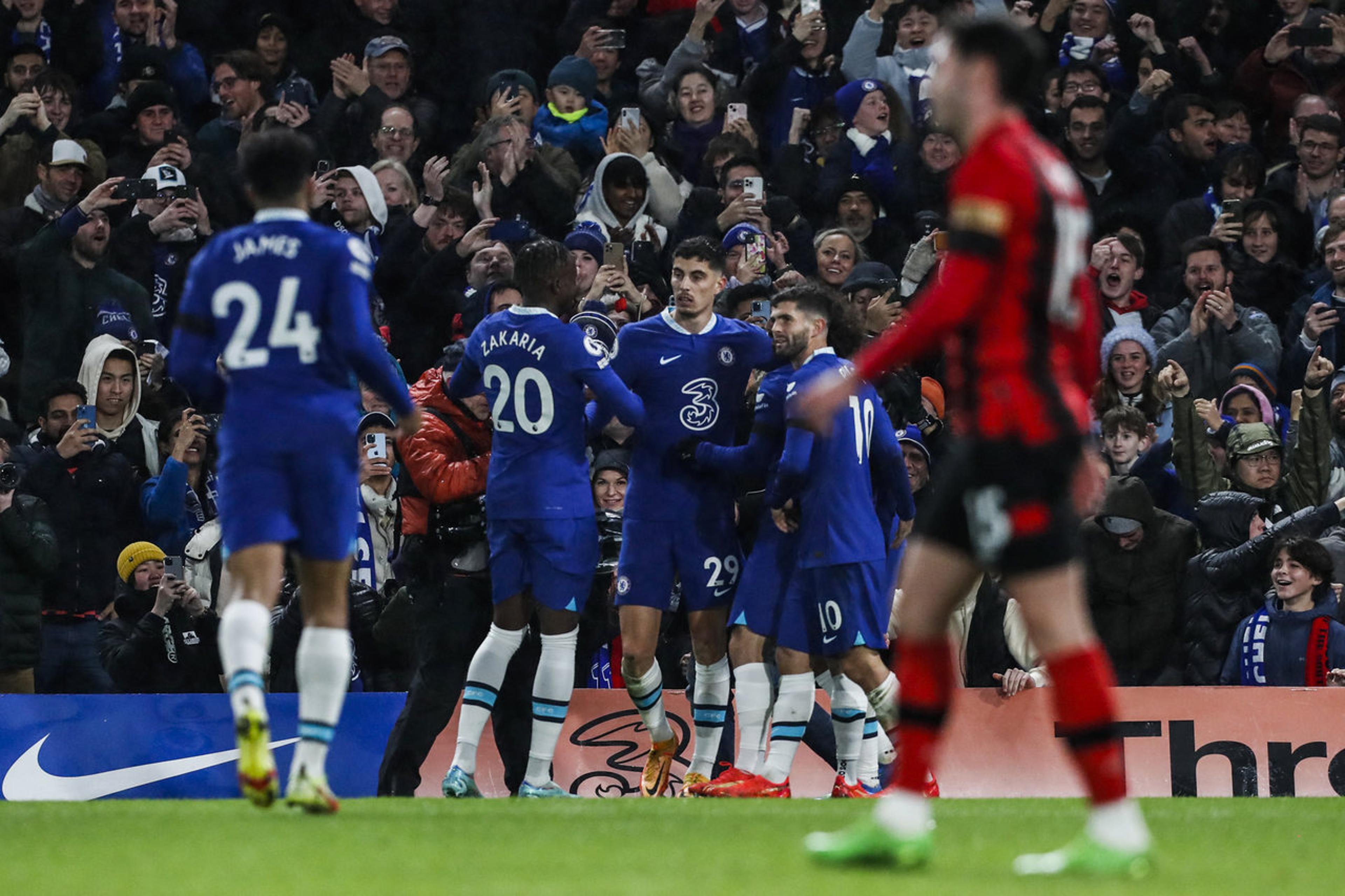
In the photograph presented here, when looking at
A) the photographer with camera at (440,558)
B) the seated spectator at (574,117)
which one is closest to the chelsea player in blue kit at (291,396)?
the photographer with camera at (440,558)

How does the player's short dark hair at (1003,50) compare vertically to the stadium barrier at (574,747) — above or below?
above

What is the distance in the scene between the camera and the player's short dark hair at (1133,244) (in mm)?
14148

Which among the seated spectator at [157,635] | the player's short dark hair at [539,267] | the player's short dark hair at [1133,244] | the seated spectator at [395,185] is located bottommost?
the seated spectator at [157,635]

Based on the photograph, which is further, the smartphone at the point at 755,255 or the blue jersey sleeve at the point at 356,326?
the smartphone at the point at 755,255

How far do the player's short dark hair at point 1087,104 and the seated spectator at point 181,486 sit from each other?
736cm

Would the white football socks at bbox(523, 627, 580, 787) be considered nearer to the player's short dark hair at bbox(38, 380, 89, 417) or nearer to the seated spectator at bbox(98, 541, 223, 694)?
the seated spectator at bbox(98, 541, 223, 694)

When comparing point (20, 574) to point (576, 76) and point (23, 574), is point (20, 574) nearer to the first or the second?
point (23, 574)

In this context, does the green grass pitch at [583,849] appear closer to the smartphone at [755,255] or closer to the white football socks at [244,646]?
the white football socks at [244,646]

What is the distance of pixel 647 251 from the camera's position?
1422 centimetres

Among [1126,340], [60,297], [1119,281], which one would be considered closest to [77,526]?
[60,297]

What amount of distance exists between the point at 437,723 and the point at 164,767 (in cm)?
210

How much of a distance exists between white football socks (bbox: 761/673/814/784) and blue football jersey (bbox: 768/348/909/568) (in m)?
0.66

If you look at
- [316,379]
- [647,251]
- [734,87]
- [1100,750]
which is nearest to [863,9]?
[734,87]

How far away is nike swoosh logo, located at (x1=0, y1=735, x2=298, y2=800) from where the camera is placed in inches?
448
